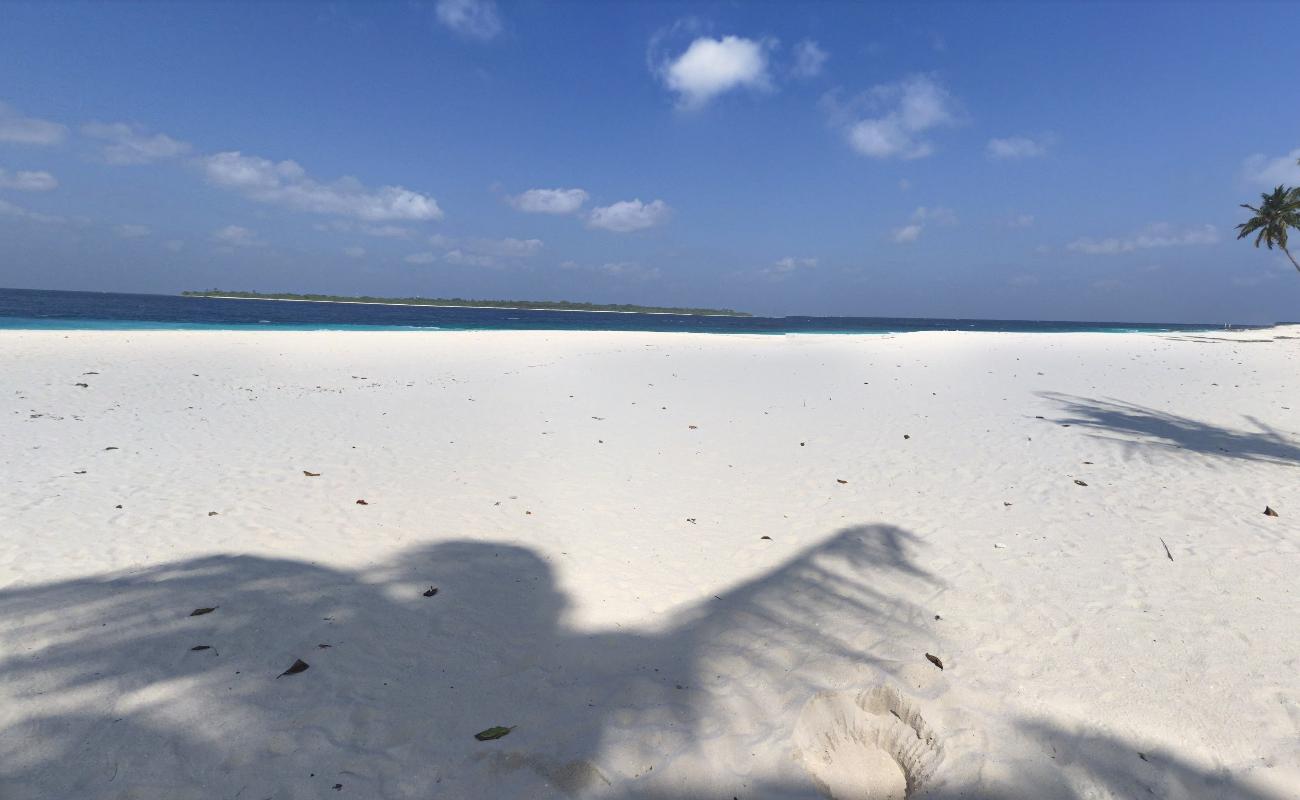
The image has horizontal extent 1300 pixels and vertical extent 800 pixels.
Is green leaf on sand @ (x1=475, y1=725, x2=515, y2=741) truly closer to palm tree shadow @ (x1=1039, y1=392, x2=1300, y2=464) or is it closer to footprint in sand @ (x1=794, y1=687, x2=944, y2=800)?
footprint in sand @ (x1=794, y1=687, x2=944, y2=800)

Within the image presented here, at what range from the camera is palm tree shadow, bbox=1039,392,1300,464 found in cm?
801

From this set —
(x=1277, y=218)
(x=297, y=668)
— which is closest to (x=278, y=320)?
(x=297, y=668)

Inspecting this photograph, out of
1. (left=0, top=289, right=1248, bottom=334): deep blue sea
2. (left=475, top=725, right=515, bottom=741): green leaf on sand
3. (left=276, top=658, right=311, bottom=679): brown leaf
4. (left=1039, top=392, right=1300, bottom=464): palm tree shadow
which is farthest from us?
(left=0, top=289, right=1248, bottom=334): deep blue sea

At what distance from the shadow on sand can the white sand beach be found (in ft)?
0.06

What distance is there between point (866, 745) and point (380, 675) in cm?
258

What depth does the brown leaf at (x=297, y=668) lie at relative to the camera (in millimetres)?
3155

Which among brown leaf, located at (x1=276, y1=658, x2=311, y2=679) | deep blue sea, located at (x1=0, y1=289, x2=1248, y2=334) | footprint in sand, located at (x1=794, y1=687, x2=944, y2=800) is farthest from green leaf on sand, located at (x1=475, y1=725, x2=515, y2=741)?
deep blue sea, located at (x1=0, y1=289, x2=1248, y2=334)

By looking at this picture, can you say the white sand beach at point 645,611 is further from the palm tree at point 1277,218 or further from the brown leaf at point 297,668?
the palm tree at point 1277,218

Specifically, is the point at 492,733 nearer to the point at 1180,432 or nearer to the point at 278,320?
the point at 1180,432

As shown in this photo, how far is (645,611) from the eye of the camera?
4152 millimetres

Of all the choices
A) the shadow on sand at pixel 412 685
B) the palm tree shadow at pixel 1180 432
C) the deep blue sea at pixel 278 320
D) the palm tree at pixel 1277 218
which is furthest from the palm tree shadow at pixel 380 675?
the palm tree at pixel 1277 218

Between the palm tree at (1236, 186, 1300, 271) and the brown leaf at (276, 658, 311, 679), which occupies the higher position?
the palm tree at (1236, 186, 1300, 271)

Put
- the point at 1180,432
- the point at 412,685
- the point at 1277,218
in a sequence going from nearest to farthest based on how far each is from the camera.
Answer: the point at 412,685, the point at 1180,432, the point at 1277,218

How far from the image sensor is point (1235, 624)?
373cm
